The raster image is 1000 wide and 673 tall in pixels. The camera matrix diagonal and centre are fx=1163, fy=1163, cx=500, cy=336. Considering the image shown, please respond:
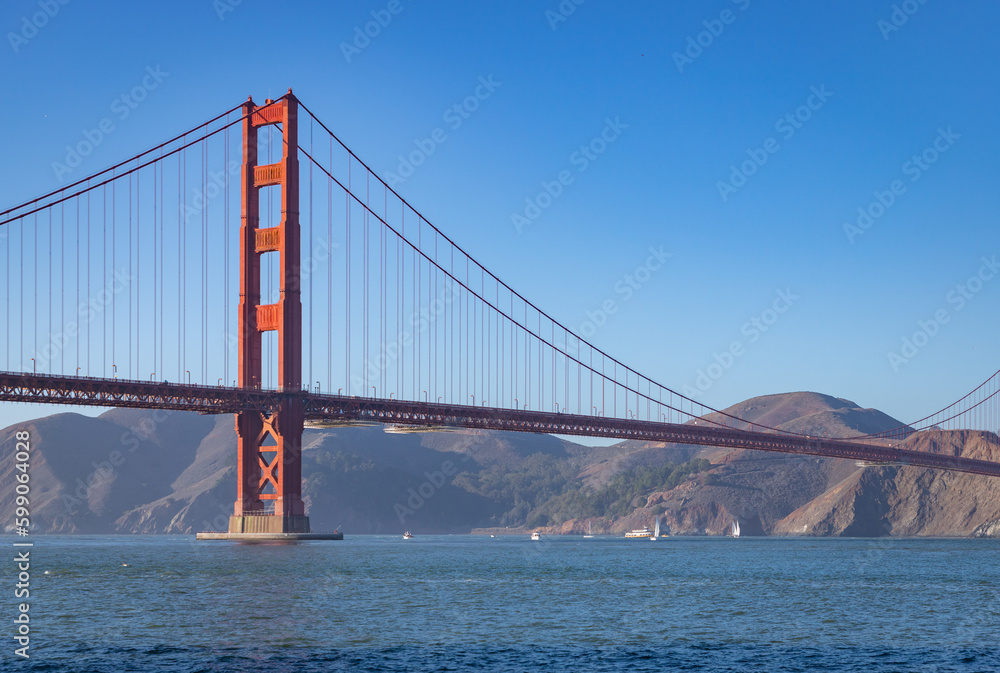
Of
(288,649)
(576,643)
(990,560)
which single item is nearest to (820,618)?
(576,643)

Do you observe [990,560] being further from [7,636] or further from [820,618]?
[7,636]

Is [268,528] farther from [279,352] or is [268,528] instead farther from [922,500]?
[922,500]

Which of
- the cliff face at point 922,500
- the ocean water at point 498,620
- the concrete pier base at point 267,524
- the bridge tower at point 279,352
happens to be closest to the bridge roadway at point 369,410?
the bridge tower at point 279,352

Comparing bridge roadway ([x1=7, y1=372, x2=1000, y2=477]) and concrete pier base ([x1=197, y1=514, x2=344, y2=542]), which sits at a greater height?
bridge roadway ([x1=7, y1=372, x2=1000, y2=477])

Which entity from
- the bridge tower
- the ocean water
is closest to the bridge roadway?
the bridge tower

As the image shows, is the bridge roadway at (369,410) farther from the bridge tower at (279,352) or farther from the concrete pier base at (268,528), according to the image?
the concrete pier base at (268,528)

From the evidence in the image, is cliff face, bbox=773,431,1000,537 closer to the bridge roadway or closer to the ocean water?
the bridge roadway
